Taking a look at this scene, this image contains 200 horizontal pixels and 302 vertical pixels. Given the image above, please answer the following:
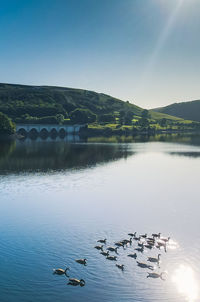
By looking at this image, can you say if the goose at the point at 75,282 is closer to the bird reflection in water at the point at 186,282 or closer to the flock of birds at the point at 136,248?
the flock of birds at the point at 136,248

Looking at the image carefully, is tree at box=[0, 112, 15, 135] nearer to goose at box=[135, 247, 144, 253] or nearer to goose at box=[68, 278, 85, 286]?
goose at box=[135, 247, 144, 253]

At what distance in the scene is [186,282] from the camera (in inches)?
1012

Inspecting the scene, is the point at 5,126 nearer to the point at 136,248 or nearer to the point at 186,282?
the point at 136,248

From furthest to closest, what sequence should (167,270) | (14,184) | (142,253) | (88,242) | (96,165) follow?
(96,165) < (14,184) < (88,242) < (142,253) < (167,270)

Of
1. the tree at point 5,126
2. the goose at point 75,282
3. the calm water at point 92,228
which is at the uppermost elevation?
the tree at point 5,126

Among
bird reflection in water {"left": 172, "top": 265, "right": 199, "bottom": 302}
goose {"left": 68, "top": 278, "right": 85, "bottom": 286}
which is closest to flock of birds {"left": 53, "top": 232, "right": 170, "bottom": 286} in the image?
goose {"left": 68, "top": 278, "right": 85, "bottom": 286}

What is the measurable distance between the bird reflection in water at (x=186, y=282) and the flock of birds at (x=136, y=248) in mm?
1365

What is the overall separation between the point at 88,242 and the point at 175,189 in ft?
105

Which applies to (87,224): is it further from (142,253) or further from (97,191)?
(97,191)

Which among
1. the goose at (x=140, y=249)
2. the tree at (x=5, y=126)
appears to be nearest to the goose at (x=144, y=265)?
the goose at (x=140, y=249)

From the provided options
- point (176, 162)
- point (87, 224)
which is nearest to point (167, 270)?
point (87, 224)

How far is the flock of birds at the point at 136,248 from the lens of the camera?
1034 inches

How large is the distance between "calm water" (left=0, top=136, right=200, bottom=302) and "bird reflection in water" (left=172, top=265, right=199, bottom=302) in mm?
80

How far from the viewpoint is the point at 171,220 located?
4162 cm
